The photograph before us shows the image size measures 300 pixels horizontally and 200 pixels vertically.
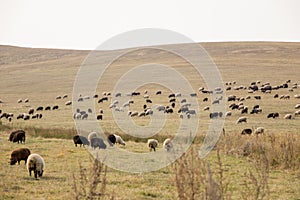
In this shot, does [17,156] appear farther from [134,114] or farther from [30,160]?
[134,114]

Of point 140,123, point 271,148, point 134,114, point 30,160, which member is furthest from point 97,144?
point 134,114

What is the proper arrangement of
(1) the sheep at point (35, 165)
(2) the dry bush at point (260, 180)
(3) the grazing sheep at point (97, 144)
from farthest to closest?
(3) the grazing sheep at point (97, 144) → (1) the sheep at point (35, 165) → (2) the dry bush at point (260, 180)

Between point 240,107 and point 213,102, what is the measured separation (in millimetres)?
4386

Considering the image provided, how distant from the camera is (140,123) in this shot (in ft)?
105

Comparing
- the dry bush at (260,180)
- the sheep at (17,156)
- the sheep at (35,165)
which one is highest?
the sheep at (17,156)

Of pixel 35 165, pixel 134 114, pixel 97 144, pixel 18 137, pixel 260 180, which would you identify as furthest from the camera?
pixel 134 114

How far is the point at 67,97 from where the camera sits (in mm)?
55938

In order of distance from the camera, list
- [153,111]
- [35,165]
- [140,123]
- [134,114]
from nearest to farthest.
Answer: [35,165]
[140,123]
[134,114]
[153,111]

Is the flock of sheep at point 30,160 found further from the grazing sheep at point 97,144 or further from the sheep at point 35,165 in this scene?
the grazing sheep at point 97,144

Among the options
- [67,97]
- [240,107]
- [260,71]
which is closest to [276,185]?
[240,107]

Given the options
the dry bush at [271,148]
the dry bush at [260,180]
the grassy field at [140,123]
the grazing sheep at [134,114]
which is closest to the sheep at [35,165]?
the grassy field at [140,123]

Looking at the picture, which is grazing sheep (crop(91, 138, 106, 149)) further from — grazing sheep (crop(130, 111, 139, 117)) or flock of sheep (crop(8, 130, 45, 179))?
grazing sheep (crop(130, 111, 139, 117))

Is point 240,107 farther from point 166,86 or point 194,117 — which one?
point 166,86

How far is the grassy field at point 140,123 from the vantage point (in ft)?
38.3
